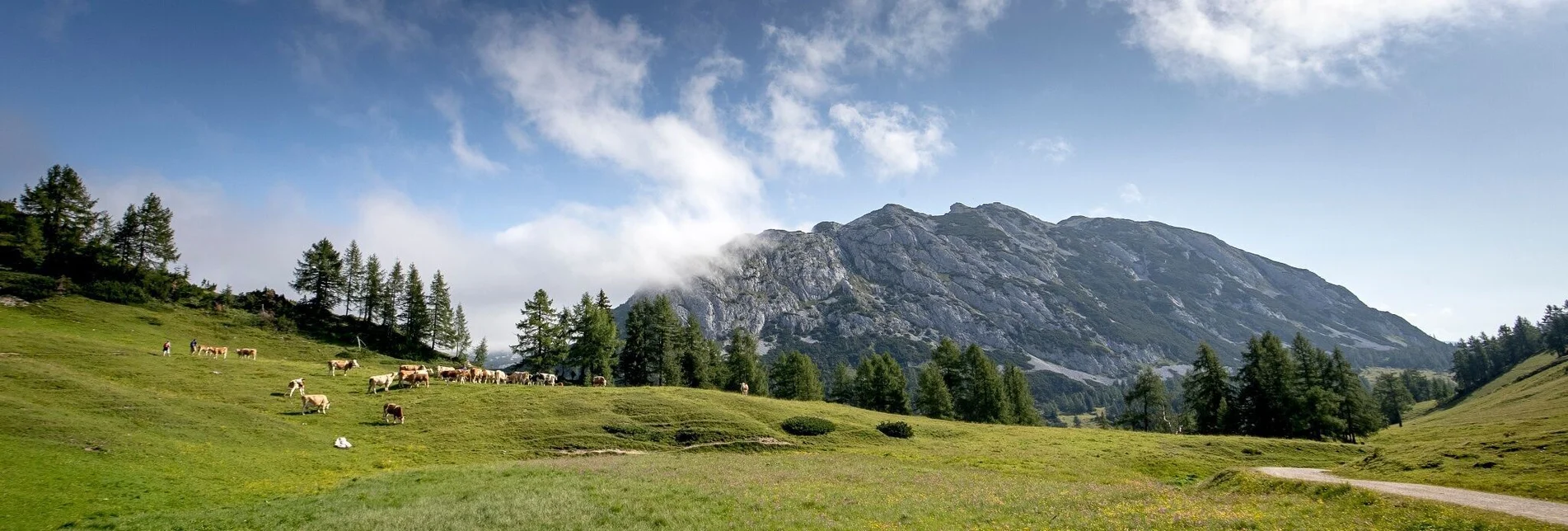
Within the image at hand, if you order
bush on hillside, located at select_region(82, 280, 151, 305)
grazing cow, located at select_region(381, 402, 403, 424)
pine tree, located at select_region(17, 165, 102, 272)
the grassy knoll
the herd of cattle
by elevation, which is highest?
pine tree, located at select_region(17, 165, 102, 272)

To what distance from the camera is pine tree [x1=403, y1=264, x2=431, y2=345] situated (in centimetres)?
9950

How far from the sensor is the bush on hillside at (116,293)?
74.3 meters

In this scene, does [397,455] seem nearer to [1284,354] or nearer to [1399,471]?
[1399,471]

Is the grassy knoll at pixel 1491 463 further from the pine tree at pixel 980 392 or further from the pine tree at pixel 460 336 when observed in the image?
the pine tree at pixel 460 336

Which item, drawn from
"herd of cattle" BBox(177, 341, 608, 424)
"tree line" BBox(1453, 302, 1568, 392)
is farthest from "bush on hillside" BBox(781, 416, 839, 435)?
"tree line" BBox(1453, 302, 1568, 392)

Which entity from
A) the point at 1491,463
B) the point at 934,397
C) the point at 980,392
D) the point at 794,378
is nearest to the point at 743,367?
the point at 794,378

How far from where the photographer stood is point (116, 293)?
75.5 meters

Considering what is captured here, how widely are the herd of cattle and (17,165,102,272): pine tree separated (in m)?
36.6

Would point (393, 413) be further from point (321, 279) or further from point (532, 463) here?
point (321, 279)

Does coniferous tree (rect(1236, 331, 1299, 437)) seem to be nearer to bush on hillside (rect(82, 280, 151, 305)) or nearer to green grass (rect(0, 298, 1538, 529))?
green grass (rect(0, 298, 1538, 529))

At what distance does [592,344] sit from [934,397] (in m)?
52.5

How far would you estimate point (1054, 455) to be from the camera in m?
49.0

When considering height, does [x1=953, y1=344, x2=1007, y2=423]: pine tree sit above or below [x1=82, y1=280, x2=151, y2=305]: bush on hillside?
below

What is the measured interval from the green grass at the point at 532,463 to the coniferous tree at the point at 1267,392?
1358 centimetres
